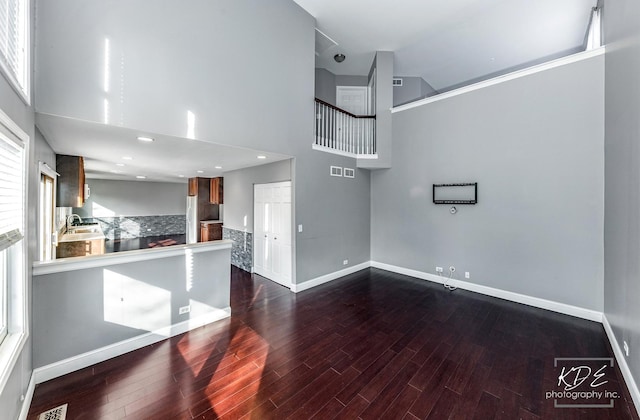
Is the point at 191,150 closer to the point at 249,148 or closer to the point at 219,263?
the point at 249,148

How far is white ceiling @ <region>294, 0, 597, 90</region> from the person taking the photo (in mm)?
4270

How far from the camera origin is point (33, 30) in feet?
6.65

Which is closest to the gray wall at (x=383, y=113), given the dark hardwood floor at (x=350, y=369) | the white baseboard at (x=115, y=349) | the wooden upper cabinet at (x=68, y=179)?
the dark hardwood floor at (x=350, y=369)

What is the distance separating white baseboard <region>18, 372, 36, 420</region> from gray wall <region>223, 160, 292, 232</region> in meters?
3.69

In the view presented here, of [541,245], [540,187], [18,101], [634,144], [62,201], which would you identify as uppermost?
[18,101]

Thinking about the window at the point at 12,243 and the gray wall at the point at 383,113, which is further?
the gray wall at the point at 383,113

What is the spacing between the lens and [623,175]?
2486 millimetres

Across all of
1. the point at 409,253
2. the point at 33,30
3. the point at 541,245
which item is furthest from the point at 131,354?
the point at 541,245

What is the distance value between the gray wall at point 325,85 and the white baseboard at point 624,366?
6.61m

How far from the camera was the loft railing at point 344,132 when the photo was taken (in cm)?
500

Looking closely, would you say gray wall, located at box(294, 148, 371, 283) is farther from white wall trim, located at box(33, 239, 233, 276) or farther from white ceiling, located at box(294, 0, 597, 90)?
white ceiling, located at box(294, 0, 597, 90)

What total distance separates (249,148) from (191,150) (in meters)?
0.89

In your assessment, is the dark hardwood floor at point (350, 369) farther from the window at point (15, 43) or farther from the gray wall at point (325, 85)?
the gray wall at point (325, 85)

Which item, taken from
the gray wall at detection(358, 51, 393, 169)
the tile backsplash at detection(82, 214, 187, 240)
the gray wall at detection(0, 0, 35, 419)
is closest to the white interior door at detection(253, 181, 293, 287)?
the gray wall at detection(358, 51, 393, 169)
